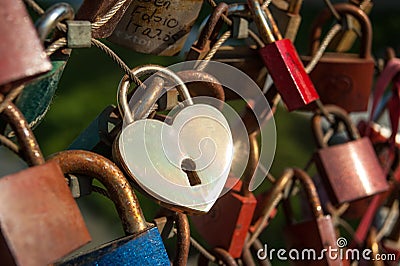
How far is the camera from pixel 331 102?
121cm

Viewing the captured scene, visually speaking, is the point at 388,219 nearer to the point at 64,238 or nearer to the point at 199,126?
the point at 199,126

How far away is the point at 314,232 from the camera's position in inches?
41.7

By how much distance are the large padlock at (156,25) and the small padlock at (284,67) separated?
8cm

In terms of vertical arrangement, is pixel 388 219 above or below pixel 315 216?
below

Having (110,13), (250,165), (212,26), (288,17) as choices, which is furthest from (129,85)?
(288,17)

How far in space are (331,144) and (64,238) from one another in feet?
2.32

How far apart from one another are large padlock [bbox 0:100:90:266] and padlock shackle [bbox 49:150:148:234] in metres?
0.06

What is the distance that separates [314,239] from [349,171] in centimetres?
11

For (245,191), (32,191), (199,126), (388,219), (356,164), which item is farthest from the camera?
(388,219)

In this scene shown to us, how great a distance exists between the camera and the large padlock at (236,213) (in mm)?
969

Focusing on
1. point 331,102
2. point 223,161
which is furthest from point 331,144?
point 223,161

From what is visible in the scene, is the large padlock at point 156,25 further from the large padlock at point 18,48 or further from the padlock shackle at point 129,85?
the large padlock at point 18,48

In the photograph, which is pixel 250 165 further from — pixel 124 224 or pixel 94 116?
pixel 94 116

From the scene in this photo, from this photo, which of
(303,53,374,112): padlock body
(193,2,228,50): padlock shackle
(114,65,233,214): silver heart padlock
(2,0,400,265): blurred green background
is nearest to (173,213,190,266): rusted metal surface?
(114,65,233,214): silver heart padlock
